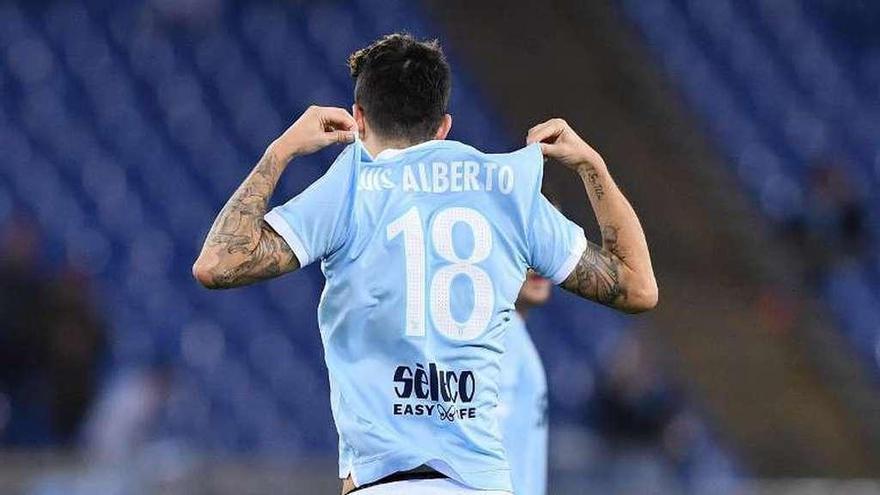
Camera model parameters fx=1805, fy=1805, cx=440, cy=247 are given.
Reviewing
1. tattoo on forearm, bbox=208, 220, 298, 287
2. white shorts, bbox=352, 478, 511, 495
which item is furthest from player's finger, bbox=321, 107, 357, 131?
white shorts, bbox=352, 478, 511, 495

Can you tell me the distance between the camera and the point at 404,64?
3975mm

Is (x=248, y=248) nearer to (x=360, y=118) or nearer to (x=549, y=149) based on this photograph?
(x=360, y=118)

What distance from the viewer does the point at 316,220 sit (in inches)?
151

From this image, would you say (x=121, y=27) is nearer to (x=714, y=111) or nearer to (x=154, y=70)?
(x=154, y=70)

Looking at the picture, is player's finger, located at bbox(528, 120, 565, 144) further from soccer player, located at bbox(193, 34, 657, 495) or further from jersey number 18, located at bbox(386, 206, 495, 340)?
jersey number 18, located at bbox(386, 206, 495, 340)

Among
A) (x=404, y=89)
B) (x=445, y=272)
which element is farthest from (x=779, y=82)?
(x=445, y=272)

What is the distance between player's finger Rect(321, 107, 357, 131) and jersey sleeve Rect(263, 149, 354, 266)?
0.55 feet

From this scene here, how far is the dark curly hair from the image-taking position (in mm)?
3959

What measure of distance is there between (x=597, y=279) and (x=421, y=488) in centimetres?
68

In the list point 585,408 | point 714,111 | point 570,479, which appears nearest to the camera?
point 570,479

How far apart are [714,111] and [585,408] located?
13.4ft

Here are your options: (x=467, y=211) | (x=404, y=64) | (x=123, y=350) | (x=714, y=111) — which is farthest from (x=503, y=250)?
(x=714, y=111)

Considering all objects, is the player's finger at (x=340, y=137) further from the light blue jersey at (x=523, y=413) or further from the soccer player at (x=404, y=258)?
the light blue jersey at (x=523, y=413)

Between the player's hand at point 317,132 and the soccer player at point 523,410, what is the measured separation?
1.63 meters
